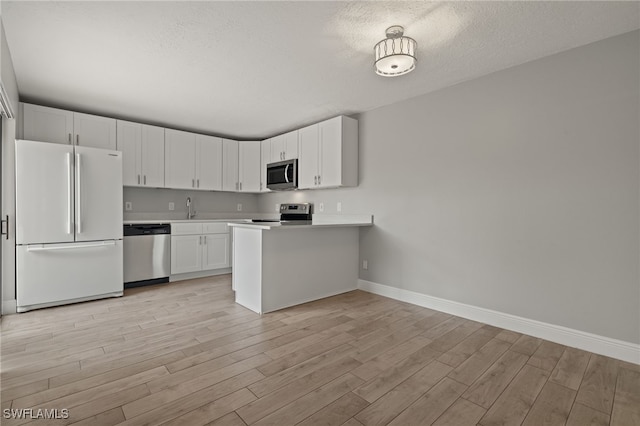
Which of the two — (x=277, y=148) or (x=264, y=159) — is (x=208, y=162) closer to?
(x=264, y=159)

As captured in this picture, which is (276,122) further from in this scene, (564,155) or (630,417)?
(630,417)

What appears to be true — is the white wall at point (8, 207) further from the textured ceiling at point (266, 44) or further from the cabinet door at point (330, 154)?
the cabinet door at point (330, 154)

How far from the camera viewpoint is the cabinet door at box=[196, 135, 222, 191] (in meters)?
5.00

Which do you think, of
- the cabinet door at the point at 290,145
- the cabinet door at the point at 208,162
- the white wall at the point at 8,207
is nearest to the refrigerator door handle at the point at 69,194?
the white wall at the point at 8,207

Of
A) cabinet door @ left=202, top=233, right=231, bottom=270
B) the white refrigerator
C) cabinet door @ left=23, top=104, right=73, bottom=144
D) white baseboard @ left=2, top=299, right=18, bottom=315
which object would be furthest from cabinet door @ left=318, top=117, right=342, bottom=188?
white baseboard @ left=2, top=299, right=18, bottom=315

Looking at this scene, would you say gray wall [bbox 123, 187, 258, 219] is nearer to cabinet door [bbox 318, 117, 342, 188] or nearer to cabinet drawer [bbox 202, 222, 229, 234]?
cabinet drawer [bbox 202, 222, 229, 234]

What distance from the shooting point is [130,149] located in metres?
4.31

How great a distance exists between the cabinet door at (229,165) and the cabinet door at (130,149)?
1277 mm

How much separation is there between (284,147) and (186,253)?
7.19ft

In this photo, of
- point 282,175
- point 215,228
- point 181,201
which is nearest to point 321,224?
point 282,175

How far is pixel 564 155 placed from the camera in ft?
8.37

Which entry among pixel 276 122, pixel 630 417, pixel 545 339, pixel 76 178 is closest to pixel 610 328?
pixel 545 339

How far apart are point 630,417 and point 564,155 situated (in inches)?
72.4

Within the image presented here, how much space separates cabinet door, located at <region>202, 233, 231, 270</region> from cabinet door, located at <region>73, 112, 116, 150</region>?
182cm
